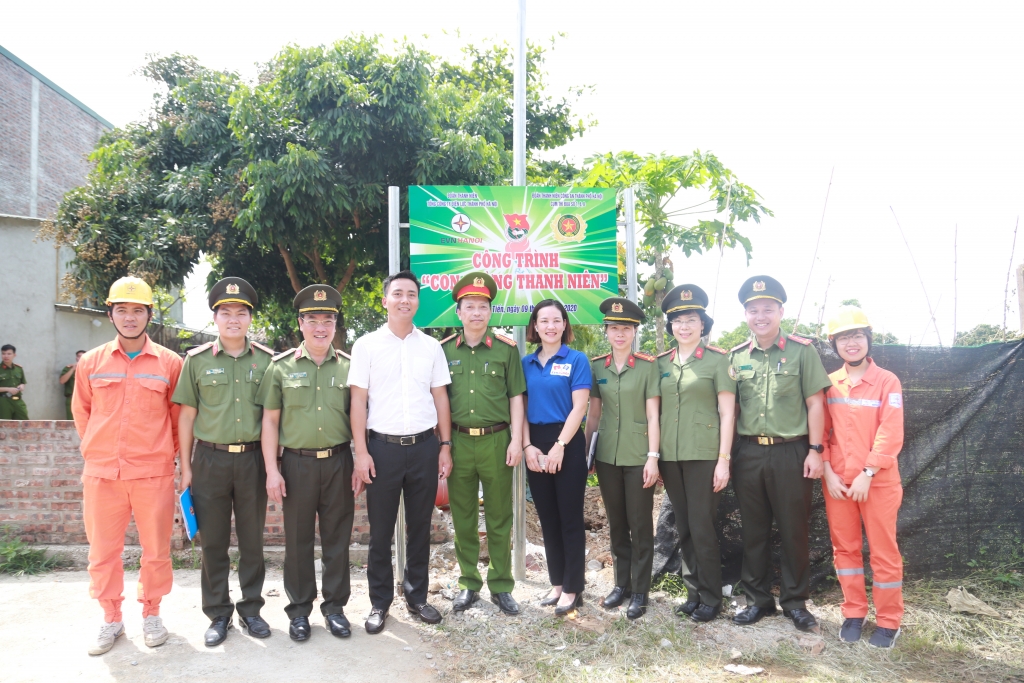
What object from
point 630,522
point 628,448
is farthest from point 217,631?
point 628,448

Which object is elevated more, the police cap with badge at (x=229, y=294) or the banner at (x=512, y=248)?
the banner at (x=512, y=248)

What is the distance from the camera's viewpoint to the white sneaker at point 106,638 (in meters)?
3.41

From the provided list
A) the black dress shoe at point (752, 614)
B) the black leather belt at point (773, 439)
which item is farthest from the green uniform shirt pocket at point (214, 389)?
the black dress shoe at point (752, 614)

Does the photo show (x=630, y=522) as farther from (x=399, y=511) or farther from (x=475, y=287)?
(x=475, y=287)

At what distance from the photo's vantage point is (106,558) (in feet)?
11.5

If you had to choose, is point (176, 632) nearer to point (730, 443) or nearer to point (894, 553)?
point (730, 443)

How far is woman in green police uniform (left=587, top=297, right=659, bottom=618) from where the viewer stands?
12.5ft

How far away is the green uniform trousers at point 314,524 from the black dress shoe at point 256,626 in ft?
0.47

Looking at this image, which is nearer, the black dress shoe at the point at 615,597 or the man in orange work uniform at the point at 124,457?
the man in orange work uniform at the point at 124,457

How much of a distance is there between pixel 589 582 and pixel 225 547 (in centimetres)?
234

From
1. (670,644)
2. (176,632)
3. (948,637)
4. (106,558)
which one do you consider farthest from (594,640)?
(106,558)

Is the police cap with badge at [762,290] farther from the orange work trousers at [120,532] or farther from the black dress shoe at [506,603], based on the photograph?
the orange work trousers at [120,532]

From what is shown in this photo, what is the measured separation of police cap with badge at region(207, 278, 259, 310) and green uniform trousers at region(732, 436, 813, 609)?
2990mm

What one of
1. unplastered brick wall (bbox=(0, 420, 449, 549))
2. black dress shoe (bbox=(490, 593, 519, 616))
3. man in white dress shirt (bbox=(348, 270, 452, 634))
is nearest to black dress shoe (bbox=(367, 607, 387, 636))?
man in white dress shirt (bbox=(348, 270, 452, 634))
